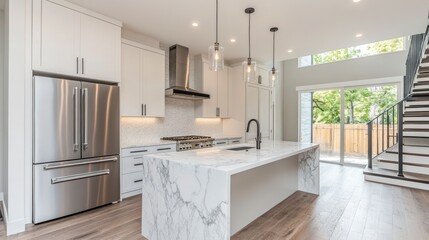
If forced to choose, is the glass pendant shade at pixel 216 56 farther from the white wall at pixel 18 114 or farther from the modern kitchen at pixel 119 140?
the white wall at pixel 18 114

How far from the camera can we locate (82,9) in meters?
2.96

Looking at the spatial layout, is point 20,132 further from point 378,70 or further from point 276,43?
point 378,70

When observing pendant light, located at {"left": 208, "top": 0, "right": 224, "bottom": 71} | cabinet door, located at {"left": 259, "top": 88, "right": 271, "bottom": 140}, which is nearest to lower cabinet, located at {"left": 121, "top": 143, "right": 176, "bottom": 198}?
pendant light, located at {"left": 208, "top": 0, "right": 224, "bottom": 71}

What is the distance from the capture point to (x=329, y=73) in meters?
6.51

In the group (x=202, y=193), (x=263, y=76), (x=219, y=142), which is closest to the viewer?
(x=202, y=193)

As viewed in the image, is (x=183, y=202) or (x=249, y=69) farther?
(x=249, y=69)

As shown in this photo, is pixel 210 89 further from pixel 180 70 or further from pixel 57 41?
pixel 57 41

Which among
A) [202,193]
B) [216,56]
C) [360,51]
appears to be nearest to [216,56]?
[216,56]

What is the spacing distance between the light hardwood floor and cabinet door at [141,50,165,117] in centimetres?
157

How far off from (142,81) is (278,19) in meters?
2.45

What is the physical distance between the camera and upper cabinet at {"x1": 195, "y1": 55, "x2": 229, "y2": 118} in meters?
5.04

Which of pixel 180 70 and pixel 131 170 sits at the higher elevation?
pixel 180 70

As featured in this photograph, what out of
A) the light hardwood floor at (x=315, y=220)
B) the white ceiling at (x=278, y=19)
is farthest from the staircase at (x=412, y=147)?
the white ceiling at (x=278, y=19)

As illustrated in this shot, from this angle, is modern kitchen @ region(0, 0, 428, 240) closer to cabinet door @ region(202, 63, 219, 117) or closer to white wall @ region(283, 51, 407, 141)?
cabinet door @ region(202, 63, 219, 117)
